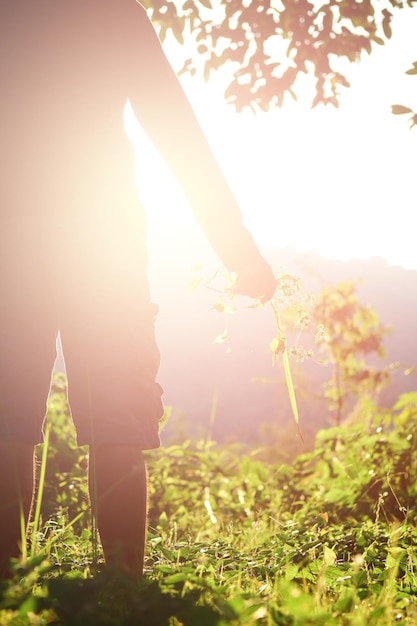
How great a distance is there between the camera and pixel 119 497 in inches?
62.9

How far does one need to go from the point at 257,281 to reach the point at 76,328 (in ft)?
1.94

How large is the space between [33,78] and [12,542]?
124 cm

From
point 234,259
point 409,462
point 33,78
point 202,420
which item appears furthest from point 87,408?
point 202,420

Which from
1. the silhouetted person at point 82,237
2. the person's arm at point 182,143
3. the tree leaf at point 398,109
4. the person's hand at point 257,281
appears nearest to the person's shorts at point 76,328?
the silhouetted person at point 82,237

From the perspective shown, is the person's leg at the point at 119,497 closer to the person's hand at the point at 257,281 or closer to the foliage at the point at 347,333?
the person's hand at the point at 257,281

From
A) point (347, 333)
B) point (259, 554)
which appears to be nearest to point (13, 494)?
point (259, 554)

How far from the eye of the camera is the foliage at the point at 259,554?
1.13 m

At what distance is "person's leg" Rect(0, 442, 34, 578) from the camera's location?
1.52 m

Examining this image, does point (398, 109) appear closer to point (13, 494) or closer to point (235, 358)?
point (13, 494)

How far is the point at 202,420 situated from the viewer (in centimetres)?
5844

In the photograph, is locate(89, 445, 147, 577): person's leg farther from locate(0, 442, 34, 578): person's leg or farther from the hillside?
the hillside

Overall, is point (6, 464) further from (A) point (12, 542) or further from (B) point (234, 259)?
(B) point (234, 259)

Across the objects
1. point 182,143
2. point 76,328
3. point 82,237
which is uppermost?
point 182,143

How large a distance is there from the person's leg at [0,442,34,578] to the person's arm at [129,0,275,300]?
808 millimetres
